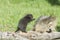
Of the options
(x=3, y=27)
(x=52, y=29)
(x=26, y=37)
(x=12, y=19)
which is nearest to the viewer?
(x=26, y=37)

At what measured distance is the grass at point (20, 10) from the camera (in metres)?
11.2

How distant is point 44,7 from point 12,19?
2.69m

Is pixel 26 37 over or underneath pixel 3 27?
over

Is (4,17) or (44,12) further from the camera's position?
(44,12)

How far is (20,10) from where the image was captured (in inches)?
508

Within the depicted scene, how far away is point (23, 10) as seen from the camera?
1292cm

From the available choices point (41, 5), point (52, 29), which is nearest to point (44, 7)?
point (41, 5)

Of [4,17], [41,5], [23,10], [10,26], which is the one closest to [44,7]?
[41,5]

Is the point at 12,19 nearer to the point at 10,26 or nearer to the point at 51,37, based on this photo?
the point at 10,26

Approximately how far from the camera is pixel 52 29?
22.2 feet

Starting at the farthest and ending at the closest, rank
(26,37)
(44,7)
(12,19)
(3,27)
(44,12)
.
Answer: (44,7), (44,12), (12,19), (3,27), (26,37)

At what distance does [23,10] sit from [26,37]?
6980 millimetres

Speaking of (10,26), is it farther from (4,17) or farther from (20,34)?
(20,34)

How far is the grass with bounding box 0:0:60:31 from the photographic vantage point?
11.2 metres
